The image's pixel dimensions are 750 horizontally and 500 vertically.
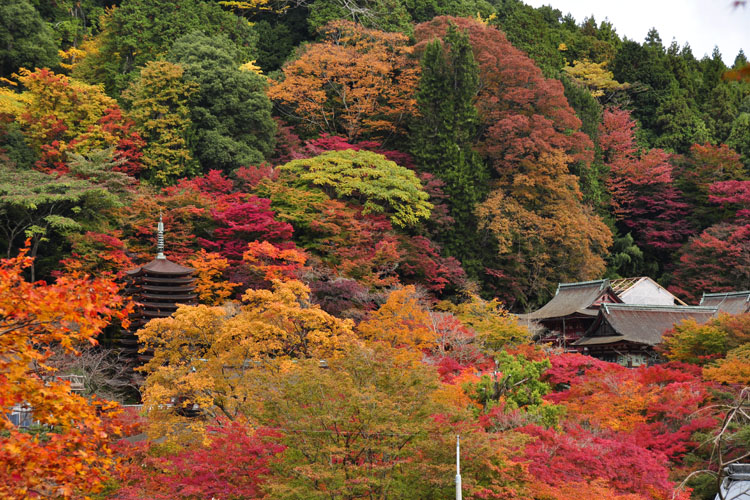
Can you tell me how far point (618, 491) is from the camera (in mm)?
16812

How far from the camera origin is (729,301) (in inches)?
1389

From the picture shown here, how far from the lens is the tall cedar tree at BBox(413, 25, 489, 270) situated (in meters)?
37.3

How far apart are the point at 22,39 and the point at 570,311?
2789 cm

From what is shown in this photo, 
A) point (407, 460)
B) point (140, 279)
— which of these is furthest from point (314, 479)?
point (140, 279)

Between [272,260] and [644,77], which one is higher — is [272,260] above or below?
below

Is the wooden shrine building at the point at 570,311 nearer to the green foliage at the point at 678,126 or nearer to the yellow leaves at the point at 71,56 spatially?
the green foliage at the point at 678,126

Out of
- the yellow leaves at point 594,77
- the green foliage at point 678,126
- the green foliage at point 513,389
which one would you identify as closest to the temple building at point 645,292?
the green foliage at point 678,126

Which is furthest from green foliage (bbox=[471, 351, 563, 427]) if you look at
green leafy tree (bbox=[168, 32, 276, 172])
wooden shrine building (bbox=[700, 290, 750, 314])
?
green leafy tree (bbox=[168, 32, 276, 172])

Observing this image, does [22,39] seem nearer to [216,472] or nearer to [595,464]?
[216,472]

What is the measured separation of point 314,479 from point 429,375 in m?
3.08

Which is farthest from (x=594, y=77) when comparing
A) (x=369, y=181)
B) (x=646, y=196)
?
(x=369, y=181)

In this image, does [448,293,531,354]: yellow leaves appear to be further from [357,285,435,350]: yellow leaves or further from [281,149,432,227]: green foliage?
[281,149,432,227]: green foliage

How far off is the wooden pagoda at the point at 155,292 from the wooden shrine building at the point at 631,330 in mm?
15093

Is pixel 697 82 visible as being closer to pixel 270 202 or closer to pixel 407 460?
pixel 270 202
